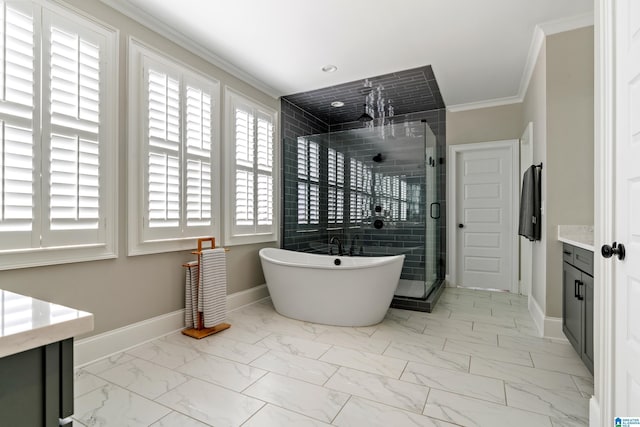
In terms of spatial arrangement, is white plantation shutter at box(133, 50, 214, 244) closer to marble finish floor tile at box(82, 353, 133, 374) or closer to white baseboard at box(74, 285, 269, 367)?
white baseboard at box(74, 285, 269, 367)

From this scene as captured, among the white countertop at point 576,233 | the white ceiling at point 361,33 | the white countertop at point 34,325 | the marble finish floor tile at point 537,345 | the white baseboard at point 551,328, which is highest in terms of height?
the white ceiling at point 361,33

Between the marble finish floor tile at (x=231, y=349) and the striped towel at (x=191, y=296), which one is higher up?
the striped towel at (x=191, y=296)

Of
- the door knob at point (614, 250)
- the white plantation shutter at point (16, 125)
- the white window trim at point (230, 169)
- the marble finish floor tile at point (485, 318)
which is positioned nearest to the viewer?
the door knob at point (614, 250)

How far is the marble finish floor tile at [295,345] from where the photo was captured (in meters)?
2.54

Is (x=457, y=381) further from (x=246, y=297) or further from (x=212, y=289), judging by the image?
(x=246, y=297)

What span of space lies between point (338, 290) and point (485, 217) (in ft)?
9.15

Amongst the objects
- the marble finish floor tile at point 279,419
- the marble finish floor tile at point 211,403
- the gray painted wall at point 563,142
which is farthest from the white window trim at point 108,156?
the gray painted wall at point 563,142

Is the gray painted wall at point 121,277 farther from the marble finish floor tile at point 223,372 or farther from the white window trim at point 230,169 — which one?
the marble finish floor tile at point 223,372

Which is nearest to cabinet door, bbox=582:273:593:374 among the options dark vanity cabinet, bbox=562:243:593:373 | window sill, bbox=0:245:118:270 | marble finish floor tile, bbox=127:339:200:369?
dark vanity cabinet, bbox=562:243:593:373

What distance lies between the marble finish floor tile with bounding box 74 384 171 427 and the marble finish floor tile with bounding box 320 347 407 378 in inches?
44.8

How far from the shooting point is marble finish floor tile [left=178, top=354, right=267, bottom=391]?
6.86 feet

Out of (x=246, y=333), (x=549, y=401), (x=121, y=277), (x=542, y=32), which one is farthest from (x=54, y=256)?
(x=542, y=32)

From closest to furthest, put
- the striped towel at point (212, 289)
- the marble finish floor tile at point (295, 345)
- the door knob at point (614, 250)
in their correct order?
the door knob at point (614, 250) → the marble finish floor tile at point (295, 345) → the striped towel at point (212, 289)

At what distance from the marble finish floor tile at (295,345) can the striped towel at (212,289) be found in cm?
50
